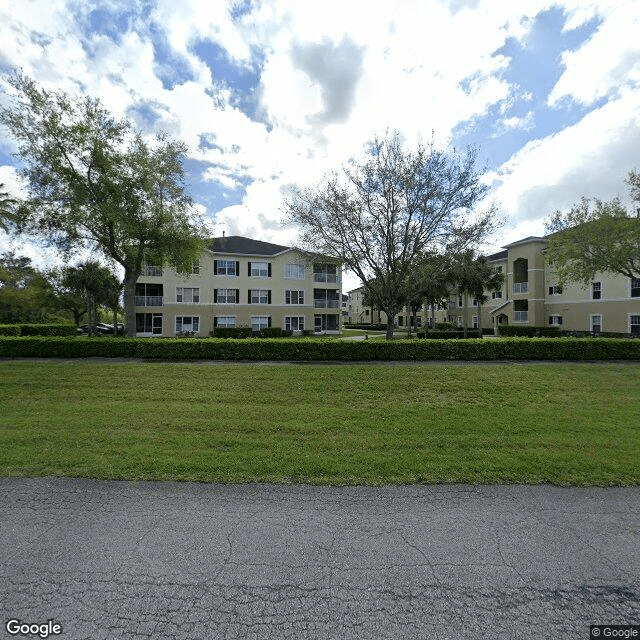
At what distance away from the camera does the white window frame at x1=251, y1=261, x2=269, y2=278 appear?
1453 inches

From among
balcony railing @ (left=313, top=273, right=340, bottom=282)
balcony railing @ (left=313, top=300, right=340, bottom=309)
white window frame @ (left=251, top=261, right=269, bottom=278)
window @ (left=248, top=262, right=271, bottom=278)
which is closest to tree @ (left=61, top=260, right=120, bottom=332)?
window @ (left=248, top=262, right=271, bottom=278)

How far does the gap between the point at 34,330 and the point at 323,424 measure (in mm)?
21698

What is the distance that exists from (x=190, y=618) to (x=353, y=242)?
58.1 ft

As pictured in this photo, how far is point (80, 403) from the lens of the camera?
820cm

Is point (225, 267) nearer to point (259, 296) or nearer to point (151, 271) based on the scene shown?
point (259, 296)

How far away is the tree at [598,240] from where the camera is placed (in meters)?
18.3

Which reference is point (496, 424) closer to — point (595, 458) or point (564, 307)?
point (595, 458)

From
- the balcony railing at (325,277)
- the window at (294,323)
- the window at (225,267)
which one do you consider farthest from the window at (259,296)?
the balcony railing at (325,277)

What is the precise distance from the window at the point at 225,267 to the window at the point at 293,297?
19.6 feet

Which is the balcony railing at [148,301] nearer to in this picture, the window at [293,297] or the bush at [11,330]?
the window at [293,297]

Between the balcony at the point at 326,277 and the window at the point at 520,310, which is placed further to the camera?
the balcony at the point at 326,277

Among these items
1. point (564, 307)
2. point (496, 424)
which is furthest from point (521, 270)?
point (496, 424)

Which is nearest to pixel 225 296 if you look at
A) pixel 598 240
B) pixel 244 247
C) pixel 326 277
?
pixel 244 247

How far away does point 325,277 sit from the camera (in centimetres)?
3947
